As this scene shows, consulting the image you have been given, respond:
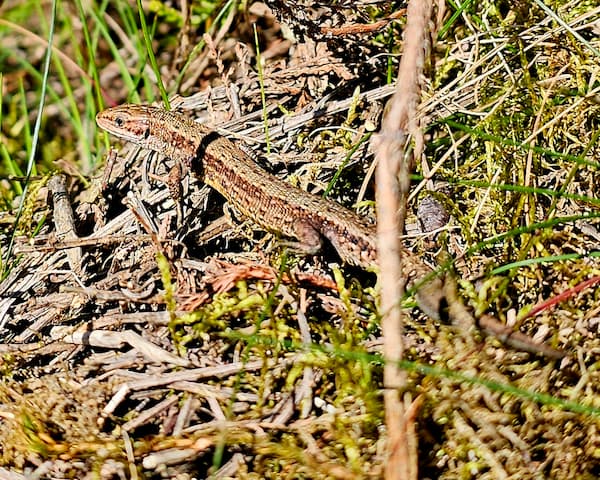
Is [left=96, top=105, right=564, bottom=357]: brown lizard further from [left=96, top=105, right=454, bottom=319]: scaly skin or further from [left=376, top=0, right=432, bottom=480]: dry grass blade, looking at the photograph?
[left=376, top=0, right=432, bottom=480]: dry grass blade

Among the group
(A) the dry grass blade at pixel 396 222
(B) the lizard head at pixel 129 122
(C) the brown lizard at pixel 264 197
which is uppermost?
(B) the lizard head at pixel 129 122

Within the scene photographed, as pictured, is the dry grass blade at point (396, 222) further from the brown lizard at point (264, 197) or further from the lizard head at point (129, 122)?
the lizard head at point (129, 122)

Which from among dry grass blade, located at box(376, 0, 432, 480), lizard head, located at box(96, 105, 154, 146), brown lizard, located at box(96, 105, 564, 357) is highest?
lizard head, located at box(96, 105, 154, 146)

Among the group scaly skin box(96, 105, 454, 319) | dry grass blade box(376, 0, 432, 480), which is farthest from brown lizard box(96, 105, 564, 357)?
dry grass blade box(376, 0, 432, 480)

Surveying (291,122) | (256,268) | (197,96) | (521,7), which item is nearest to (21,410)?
(256,268)

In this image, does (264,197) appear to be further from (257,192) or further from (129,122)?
(129,122)

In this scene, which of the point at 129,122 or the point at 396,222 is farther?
the point at 129,122

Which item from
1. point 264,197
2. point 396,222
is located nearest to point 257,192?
point 264,197

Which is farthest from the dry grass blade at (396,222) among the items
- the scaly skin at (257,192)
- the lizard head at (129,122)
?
the lizard head at (129,122)
